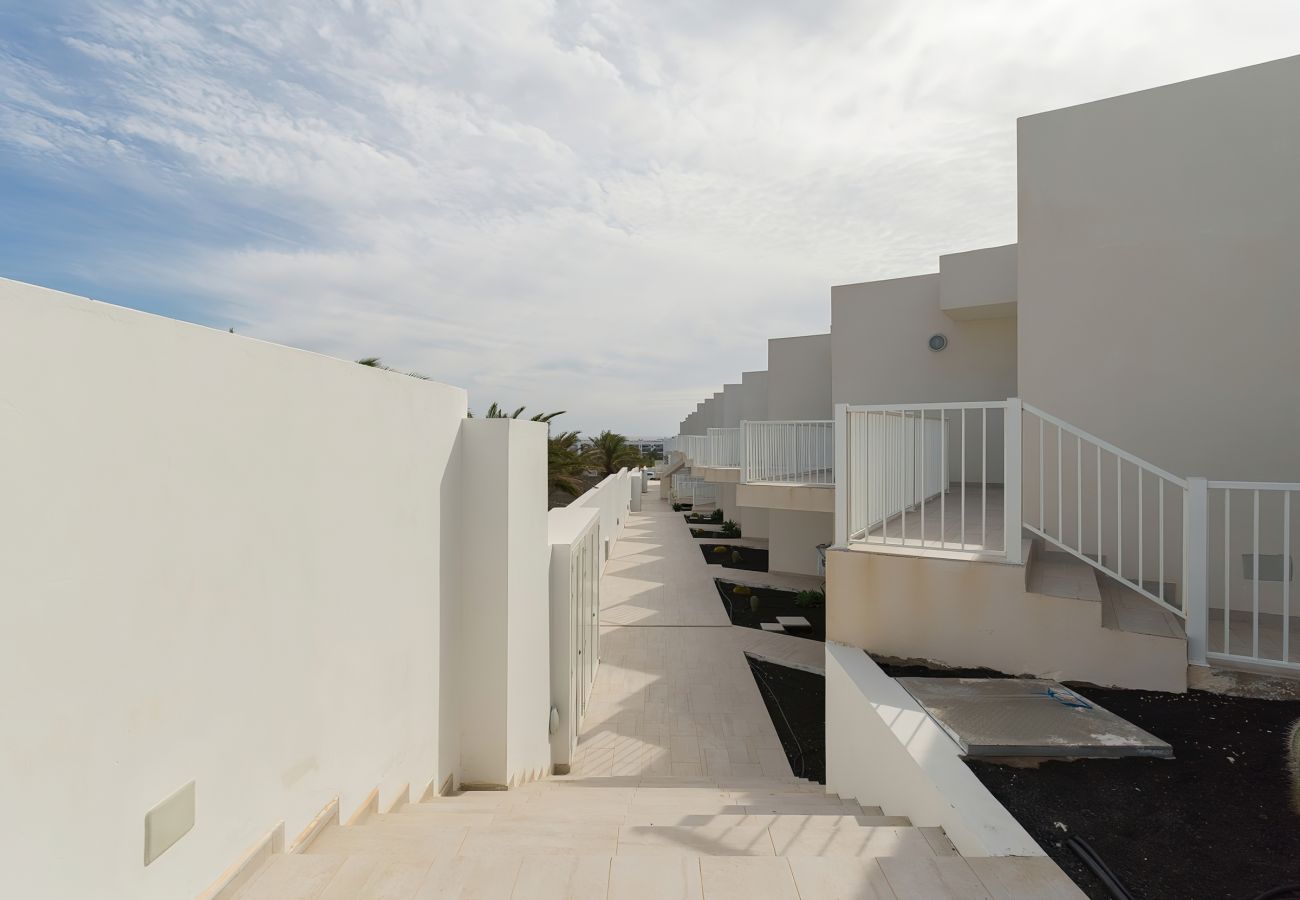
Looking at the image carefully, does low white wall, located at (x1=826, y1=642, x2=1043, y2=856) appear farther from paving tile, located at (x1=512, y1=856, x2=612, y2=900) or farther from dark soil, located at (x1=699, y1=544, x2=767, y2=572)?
dark soil, located at (x1=699, y1=544, x2=767, y2=572)

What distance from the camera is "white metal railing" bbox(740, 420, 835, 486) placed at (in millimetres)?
10211

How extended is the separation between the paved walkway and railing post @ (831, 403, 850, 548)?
226 centimetres

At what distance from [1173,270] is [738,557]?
1021cm

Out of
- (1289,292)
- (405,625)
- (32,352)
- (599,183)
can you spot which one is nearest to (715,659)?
(405,625)

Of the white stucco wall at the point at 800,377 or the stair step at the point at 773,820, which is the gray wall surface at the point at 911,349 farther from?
the stair step at the point at 773,820

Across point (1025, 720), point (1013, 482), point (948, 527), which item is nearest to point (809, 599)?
point (948, 527)

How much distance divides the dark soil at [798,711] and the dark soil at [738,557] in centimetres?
591

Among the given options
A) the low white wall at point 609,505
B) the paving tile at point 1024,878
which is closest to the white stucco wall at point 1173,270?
the paving tile at point 1024,878

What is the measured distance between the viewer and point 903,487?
5.75 meters

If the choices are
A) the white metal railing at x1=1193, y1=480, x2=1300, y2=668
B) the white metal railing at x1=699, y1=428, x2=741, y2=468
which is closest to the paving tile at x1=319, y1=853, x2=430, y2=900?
the white metal railing at x1=1193, y1=480, x2=1300, y2=668

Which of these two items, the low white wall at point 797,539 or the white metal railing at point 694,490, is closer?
the low white wall at point 797,539

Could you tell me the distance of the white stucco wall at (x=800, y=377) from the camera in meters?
13.7

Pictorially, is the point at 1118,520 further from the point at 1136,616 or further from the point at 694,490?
the point at 694,490

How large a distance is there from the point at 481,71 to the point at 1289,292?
23.2ft
